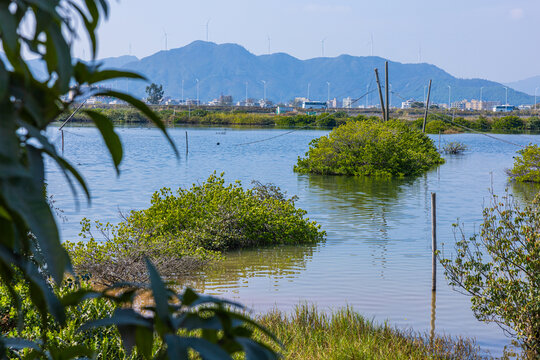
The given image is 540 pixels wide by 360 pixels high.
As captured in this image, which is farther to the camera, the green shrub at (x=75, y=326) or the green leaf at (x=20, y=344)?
the green shrub at (x=75, y=326)

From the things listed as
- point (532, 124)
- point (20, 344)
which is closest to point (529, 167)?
point (20, 344)

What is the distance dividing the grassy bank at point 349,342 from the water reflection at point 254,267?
325cm

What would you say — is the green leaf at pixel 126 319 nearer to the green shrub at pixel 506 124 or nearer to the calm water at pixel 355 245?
the calm water at pixel 355 245

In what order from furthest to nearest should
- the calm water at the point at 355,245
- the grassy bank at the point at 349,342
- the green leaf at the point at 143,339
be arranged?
1. the calm water at the point at 355,245
2. the grassy bank at the point at 349,342
3. the green leaf at the point at 143,339

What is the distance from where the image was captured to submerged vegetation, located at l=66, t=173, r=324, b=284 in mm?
9305

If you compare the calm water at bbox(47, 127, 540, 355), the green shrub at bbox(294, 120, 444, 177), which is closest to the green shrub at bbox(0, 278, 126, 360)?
the calm water at bbox(47, 127, 540, 355)

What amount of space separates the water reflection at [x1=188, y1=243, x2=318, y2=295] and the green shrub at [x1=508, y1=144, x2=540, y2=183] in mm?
17465

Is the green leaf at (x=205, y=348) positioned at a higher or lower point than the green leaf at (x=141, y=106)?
lower

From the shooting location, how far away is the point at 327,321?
23.0 ft

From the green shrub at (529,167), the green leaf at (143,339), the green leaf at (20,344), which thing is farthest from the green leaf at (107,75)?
the green shrub at (529,167)

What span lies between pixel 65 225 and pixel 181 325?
15341 millimetres

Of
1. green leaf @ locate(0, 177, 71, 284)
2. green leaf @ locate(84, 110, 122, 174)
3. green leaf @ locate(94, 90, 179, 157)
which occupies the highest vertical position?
green leaf @ locate(94, 90, 179, 157)

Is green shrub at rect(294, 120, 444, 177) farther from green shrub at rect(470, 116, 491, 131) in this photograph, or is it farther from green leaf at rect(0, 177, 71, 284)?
green shrub at rect(470, 116, 491, 131)

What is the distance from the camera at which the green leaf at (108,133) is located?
2.68ft
